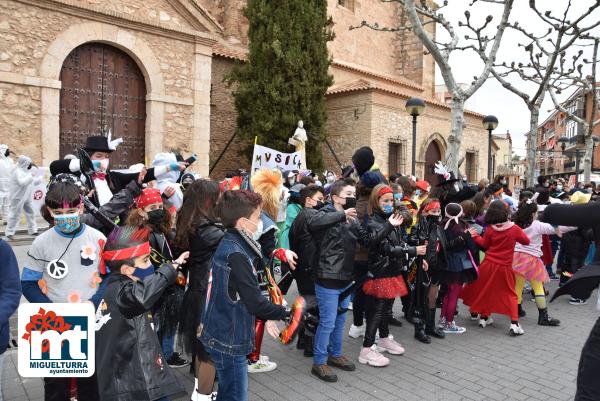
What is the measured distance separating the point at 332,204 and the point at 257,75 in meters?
13.4

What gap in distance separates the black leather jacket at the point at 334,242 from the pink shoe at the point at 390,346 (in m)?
1.20

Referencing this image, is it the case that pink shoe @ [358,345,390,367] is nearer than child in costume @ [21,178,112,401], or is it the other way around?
child in costume @ [21,178,112,401]

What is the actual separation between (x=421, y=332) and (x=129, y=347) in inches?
150

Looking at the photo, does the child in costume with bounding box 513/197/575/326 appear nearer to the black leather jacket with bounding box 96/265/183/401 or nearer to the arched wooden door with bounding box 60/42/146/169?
the black leather jacket with bounding box 96/265/183/401

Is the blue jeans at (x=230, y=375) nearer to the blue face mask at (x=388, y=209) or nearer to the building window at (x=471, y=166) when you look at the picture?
the blue face mask at (x=388, y=209)

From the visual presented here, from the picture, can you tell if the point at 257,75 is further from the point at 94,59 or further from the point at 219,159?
the point at 94,59

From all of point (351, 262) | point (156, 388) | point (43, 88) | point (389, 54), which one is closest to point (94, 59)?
point (43, 88)

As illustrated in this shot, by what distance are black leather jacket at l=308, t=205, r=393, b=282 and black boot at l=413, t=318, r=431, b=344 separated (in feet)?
5.41

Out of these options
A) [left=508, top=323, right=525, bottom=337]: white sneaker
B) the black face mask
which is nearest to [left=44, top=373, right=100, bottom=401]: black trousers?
the black face mask

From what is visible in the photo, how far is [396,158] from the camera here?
20.7 m

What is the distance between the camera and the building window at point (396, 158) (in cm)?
2041

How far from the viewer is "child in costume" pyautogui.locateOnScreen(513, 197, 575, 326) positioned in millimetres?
6238

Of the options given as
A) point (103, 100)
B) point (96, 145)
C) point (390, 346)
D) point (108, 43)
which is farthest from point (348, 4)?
point (390, 346)

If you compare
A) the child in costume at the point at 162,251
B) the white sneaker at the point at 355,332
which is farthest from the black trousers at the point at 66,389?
the white sneaker at the point at 355,332
